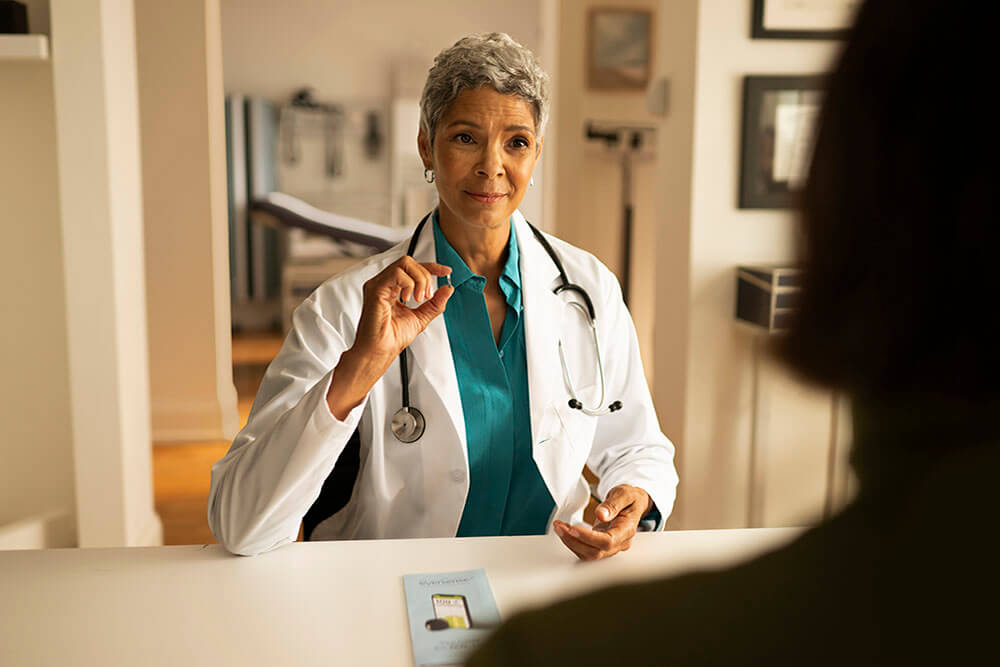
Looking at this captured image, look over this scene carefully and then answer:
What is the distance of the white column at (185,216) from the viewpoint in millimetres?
3621

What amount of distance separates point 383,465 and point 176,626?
18.4 inches

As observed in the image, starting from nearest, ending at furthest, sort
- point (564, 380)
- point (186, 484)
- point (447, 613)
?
point (447, 613) → point (564, 380) → point (186, 484)

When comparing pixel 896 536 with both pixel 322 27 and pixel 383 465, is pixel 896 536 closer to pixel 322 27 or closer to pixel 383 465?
pixel 383 465

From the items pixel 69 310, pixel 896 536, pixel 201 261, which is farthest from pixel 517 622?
pixel 201 261

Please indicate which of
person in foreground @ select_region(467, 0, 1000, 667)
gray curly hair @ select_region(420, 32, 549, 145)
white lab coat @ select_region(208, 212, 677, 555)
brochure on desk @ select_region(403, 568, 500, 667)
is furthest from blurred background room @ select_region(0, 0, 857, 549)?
person in foreground @ select_region(467, 0, 1000, 667)

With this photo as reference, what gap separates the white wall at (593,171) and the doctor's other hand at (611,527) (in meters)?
3.13

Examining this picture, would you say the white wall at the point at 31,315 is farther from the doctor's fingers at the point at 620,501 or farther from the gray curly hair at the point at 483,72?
the doctor's fingers at the point at 620,501

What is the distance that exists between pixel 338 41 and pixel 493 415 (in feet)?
19.7

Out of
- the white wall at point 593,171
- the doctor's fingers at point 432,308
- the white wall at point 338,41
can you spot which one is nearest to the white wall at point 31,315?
the doctor's fingers at point 432,308

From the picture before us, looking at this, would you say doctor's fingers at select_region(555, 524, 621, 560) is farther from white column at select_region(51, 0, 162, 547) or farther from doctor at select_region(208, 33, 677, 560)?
white column at select_region(51, 0, 162, 547)

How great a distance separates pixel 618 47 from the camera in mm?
4441

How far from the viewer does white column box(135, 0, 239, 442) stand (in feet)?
11.9

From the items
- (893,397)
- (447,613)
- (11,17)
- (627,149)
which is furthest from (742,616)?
(627,149)

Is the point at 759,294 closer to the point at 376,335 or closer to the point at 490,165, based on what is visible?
the point at 490,165
